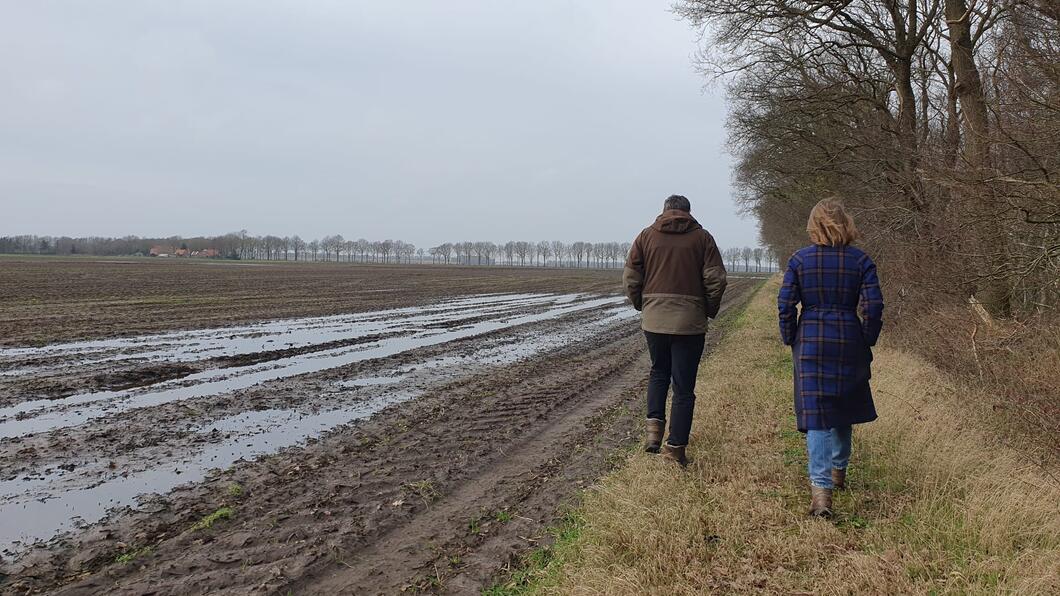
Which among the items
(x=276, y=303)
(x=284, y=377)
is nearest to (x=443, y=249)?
(x=276, y=303)

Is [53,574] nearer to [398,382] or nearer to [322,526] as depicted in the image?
[322,526]

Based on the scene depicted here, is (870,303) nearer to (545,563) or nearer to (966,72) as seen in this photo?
(545,563)

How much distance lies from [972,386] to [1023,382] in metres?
1.25

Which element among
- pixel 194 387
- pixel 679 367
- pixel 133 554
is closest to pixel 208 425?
pixel 194 387

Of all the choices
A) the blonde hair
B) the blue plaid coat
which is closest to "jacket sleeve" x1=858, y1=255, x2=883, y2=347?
the blue plaid coat

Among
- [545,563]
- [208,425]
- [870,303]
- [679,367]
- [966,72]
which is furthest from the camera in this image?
[966,72]

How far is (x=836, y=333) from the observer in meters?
3.89

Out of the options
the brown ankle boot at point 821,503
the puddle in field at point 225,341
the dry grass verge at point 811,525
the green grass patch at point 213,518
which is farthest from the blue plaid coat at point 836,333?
the puddle in field at point 225,341

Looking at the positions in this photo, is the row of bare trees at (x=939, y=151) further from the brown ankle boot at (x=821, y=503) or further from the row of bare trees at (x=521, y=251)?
the row of bare trees at (x=521, y=251)

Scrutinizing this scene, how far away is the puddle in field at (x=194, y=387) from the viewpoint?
719 centimetres

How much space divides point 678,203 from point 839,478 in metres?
2.37

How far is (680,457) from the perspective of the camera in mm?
5031

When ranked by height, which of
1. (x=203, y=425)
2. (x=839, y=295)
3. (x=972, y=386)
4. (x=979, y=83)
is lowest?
(x=203, y=425)

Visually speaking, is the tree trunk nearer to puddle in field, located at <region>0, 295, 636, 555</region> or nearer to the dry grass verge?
the dry grass verge
